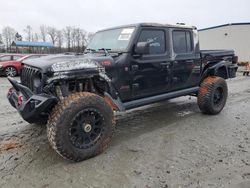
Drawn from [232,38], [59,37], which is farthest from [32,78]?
[59,37]

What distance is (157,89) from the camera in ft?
16.7

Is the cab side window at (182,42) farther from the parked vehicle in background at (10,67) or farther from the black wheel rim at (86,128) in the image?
the parked vehicle in background at (10,67)

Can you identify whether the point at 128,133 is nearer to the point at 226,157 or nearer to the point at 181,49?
the point at 226,157

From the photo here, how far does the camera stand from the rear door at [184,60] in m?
5.42

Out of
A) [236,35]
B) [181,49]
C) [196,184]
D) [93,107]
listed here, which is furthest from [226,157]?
[236,35]

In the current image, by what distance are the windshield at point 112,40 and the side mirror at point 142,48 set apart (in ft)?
0.72

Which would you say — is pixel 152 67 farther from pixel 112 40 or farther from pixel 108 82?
pixel 108 82

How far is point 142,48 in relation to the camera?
4.36 meters

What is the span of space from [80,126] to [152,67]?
1876 mm

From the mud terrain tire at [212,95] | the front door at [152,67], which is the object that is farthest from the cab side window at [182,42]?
the mud terrain tire at [212,95]

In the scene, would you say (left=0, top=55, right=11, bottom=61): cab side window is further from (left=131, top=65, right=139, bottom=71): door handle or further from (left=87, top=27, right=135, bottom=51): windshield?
(left=131, top=65, right=139, bottom=71): door handle

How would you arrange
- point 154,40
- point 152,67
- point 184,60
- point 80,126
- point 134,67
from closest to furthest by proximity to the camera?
point 80,126 < point 134,67 < point 152,67 < point 154,40 < point 184,60

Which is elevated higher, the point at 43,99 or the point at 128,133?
the point at 43,99

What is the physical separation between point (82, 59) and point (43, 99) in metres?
0.84
